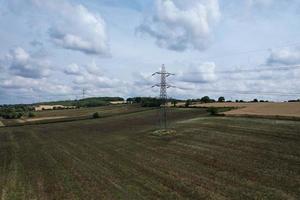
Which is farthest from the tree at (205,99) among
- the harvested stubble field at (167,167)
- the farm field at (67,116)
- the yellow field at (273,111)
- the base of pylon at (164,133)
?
the harvested stubble field at (167,167)

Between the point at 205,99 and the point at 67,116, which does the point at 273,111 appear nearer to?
the point at 205,99

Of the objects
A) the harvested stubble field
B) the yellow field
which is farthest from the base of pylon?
the yellow field

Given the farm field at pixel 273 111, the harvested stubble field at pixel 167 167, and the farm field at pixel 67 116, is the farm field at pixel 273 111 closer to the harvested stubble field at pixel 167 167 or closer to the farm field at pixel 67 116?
the harvested stubble field at pixel 167 167

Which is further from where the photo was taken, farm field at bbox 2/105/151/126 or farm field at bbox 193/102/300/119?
farm field at bbox 2/105/151/126

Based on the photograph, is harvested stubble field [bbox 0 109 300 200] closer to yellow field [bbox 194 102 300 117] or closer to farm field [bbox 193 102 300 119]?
farm field [bbox 193 102 300 119]

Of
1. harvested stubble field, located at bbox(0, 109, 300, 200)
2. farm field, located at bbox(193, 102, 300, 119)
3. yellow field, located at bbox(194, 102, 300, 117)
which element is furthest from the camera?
yellow field, located at bbox(194, 102, 300, 117)

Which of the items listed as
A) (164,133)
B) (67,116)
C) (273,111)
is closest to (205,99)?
(67,116)

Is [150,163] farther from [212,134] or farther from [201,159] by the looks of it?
[212,134]

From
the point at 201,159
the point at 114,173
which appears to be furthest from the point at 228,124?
the point at 114,173

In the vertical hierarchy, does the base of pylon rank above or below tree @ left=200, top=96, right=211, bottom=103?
below
